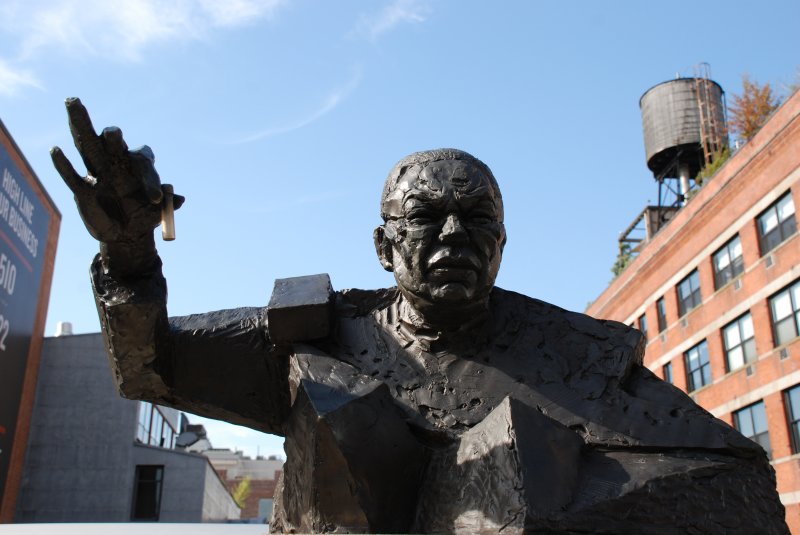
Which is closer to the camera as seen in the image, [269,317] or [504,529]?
[504,529]

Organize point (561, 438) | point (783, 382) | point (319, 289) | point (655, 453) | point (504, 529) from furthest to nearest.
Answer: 1. point (783, 382)
2. point (319, 289)
3. point (655, 453)
4. point (561, 438)
5. point (504, 529)

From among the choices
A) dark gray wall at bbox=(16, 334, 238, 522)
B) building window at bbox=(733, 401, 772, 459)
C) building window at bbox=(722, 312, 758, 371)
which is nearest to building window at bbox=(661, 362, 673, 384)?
building window at bbox=(722, 312, 758, 371)

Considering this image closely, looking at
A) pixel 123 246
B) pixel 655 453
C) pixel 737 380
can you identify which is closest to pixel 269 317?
pixel 123 246

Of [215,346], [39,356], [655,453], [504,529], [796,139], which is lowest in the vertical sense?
[504,529]

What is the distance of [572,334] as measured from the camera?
344 centimetres

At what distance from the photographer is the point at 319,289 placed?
133 inches

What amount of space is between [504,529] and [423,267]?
102 centimetres

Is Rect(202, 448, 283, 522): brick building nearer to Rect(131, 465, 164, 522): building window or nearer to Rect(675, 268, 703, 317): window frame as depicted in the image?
Rect(131, 465, 164, 522): building window

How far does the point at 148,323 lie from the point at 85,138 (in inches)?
28.5

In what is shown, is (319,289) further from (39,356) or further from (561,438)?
(39,356)

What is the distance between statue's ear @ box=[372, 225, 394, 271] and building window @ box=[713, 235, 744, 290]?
25.2 metres

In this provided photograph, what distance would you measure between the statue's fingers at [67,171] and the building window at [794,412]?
23726 millimetres

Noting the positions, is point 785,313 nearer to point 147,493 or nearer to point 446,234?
point 147,493

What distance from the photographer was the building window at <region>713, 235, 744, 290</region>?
1058 inches
